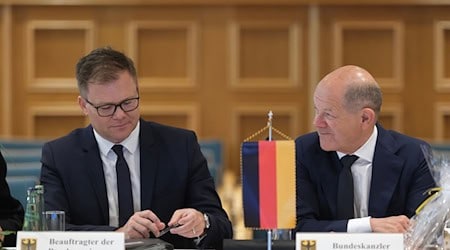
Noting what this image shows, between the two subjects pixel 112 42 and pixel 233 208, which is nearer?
pixel 233 208

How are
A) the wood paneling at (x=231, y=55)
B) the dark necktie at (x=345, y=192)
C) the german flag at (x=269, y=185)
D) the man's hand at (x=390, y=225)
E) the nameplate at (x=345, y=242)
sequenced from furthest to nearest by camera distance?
the wood paneling at (x=231, y=55), the dark necktie at (x=345, y=192), the man's hand at (x=390, y=225), the german flag at (x=269, y=185), the nameplate at (x=345, y=242)

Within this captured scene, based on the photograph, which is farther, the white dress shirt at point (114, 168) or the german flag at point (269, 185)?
the white dress shirt at point (114, 168)

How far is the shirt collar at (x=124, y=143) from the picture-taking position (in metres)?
3.65

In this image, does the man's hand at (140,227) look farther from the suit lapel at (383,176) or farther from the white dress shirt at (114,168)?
the suit lapel at (383,176)

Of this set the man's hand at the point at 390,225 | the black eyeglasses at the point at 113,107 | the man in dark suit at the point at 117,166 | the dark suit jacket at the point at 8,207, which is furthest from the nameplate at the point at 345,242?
the dark suit jacket at the point at 8,207

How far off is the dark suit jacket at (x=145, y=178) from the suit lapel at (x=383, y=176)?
1.90ft

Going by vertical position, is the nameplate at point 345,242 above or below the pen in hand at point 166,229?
above

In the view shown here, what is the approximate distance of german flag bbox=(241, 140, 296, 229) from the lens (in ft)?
9.27

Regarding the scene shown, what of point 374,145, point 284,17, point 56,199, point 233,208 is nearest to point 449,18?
point 284,17

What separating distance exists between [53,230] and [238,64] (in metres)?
4.96

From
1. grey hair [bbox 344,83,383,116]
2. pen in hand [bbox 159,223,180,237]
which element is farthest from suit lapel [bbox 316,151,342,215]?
pen in hand [bbox 159,223,180,237]

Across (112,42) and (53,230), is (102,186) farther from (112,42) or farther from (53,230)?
(112,42)

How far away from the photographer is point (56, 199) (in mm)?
3564

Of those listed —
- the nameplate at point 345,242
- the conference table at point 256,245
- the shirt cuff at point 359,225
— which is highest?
the nameplate at point 345,242
